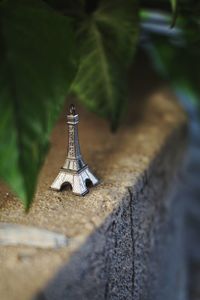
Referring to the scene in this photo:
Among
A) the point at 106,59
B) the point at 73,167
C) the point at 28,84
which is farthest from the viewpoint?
the point at 106,59

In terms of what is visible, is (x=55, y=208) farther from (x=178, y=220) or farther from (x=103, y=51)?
(x=178, y=220)

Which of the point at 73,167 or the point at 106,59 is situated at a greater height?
the point at 106,59

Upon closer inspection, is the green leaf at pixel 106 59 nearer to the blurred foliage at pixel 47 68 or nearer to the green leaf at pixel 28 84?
the blurred foliage at pixel 47 68

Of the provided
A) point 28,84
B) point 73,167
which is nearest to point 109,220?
point 73,167

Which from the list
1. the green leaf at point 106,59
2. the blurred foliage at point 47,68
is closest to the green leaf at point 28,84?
the blurred foliage at point 47,68

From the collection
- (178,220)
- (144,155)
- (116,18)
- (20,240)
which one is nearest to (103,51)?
(116,18)

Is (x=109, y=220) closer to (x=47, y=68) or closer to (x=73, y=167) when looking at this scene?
(x=73, y=167)
